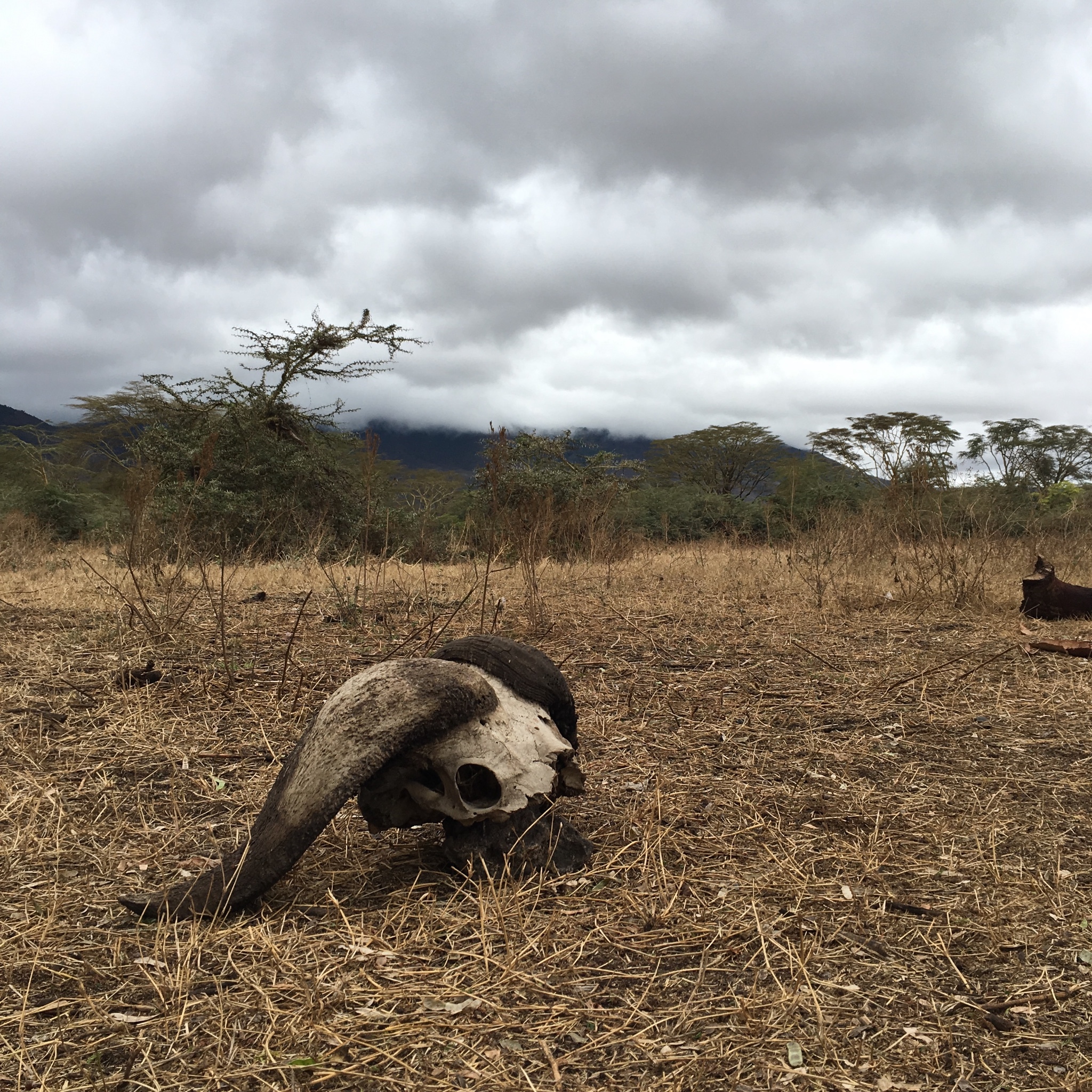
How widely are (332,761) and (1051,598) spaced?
21.8ft

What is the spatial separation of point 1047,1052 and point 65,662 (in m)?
4.75

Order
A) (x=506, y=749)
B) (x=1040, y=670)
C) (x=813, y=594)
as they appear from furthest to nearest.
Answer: (x=813, y=594)
(x=1040, y=670)
(x=506, y=749)

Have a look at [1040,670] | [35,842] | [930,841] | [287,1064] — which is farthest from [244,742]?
[1040,670]

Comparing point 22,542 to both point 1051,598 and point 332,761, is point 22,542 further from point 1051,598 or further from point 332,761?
point 1051,598

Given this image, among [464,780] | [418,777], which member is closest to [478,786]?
[464,780]

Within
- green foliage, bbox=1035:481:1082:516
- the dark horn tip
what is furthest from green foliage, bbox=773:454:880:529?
the dark horn tip

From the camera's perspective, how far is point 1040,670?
468 cm

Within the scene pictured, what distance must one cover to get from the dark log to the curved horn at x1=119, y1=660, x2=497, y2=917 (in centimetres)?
612

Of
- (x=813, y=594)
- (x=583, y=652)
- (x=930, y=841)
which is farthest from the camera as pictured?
(x=813, y=594)

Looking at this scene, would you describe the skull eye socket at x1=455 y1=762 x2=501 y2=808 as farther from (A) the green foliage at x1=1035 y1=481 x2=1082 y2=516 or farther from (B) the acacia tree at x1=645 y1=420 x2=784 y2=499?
(B) the acacia tree at x1=645 y1=420 x2=784 y2=499

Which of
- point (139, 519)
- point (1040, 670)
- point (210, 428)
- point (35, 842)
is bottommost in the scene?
point (35, 842)

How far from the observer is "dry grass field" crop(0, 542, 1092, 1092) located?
1.51 meters

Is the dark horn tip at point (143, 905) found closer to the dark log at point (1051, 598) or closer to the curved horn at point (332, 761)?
the curved horn at point (332, 761)

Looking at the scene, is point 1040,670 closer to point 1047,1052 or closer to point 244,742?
point 1047,1052
